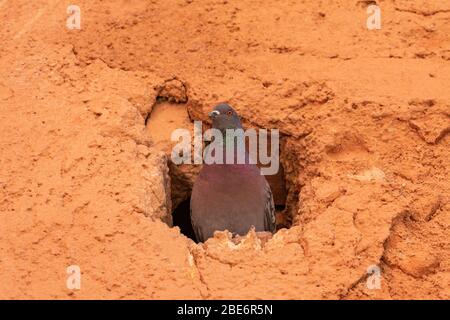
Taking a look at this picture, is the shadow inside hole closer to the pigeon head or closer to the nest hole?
the nest hole

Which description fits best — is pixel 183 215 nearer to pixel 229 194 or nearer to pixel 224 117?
pixel 229 194

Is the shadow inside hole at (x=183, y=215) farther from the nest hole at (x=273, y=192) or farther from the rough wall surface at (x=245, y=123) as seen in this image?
the rough wall surface at (x=245, y=123)

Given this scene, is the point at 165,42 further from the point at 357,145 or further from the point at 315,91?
the point at 357,145

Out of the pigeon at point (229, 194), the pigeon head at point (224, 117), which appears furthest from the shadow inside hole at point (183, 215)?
the pigeon head at point (224, 117)

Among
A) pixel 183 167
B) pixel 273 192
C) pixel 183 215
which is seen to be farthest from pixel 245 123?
pixel 183 215

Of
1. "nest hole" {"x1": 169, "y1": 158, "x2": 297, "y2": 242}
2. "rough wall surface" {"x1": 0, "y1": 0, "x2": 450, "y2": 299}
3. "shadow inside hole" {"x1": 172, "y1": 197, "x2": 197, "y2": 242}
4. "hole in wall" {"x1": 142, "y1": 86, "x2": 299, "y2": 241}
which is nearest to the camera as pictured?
"rough wall surface" {"x1": 0, "y1": 0, "x2": 450, "y2": 299}

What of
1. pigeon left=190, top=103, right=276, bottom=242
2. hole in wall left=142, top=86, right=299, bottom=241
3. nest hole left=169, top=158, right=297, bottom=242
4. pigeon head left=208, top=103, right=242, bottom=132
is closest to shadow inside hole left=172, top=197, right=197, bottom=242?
nest hole left=169, top=158, right=297, bottom=242

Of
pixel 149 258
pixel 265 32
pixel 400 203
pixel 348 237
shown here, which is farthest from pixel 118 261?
pixel 265 32
